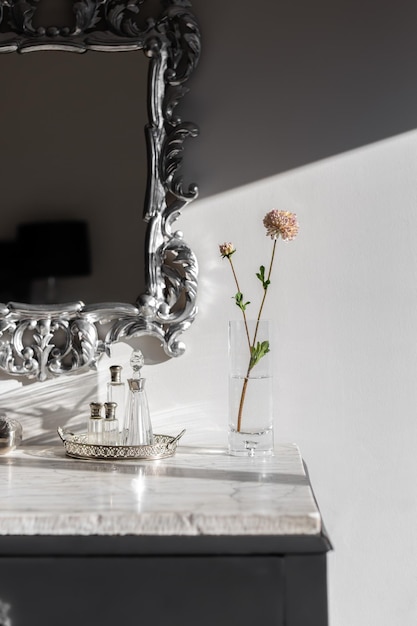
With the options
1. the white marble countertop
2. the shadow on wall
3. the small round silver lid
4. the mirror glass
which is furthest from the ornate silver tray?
the shadow on wall

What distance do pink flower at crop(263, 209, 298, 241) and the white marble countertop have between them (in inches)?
17.6

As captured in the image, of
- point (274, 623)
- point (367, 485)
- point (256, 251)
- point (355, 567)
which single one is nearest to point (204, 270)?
point (256, 251)

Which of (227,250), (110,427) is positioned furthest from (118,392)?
A: (227,250)

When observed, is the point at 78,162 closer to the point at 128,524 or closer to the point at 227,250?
the point at 227,250

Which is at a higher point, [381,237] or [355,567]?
[381,237]

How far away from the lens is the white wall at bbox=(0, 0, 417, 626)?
5.61 ft

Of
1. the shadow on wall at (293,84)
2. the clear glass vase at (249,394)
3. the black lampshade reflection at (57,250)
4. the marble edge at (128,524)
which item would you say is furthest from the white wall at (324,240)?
the marble edge at (128,524)

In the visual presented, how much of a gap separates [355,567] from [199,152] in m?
0.97

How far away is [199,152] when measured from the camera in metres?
1.76

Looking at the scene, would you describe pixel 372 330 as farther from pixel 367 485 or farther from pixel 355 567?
pixel 355 567

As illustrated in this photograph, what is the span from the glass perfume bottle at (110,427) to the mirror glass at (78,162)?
248 millimetres

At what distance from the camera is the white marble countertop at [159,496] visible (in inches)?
43.8

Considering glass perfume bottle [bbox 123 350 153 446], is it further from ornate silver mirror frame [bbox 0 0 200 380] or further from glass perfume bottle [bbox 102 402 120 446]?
ornate silver mirror frame [bbox 0 0 200 380]

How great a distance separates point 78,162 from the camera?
1.75m
